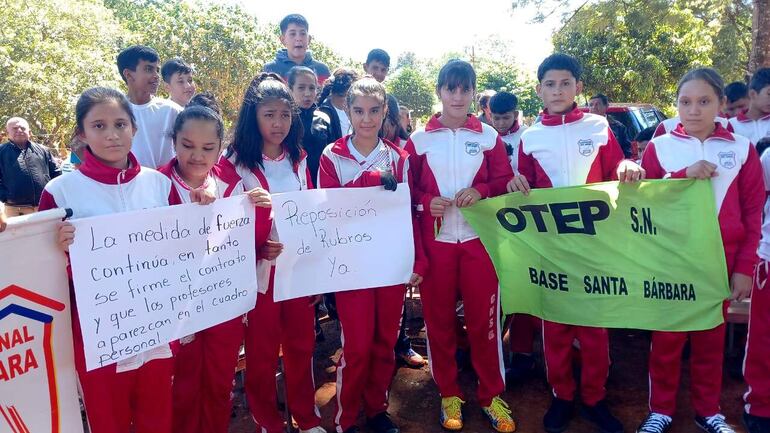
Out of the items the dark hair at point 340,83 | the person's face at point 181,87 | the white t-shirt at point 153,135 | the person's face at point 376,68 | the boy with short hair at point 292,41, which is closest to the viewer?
the white t-shirt at point 153,135

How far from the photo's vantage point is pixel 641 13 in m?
12.2

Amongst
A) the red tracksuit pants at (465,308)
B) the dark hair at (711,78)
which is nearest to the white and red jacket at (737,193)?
the dark hair at (711,78)

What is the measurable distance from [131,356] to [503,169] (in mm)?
2399

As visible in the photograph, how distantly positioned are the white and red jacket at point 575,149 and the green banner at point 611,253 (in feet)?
0.70

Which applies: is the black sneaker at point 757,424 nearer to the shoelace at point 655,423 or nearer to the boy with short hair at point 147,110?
the shoelace at point 655,423

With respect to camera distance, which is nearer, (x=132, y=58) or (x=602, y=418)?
(x=602, y=418)

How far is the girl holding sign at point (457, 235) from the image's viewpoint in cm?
339

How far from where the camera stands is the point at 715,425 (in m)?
Answer: 3.20

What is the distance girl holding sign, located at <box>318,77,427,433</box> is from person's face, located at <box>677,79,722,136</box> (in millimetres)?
1686

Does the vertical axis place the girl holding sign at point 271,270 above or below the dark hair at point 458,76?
below

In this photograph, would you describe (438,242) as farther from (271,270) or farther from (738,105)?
(738,105)

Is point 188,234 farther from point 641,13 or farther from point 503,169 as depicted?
point 641,13

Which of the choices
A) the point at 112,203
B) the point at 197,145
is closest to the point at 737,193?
the point at 197,145

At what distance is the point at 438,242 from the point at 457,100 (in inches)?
35.8
